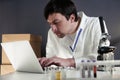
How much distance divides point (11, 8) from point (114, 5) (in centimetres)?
159

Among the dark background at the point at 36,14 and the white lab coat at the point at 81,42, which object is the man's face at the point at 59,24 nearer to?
the white lab coat at the point at 81,42

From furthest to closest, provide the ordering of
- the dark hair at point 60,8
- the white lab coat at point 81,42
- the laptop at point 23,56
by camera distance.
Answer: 1. the white lab coat at point 81,42
2. the dark hair at point 60,8
3. the laptop at point 23,56

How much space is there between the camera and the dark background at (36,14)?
11.1 ft

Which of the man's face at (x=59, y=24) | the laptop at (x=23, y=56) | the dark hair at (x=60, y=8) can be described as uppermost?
the dark hair at (x=60, y=8)

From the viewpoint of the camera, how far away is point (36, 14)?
12.1ft

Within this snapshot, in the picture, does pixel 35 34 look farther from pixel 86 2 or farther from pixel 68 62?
pixel 68 62

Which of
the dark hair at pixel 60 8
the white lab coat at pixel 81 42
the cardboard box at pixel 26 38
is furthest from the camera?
the cardboard box at pixel 26 38

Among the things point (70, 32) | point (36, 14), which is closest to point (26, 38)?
point (36, 14)

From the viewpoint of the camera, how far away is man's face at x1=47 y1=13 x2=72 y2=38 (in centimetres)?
146

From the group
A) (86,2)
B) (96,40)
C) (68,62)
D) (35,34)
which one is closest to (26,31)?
(35,34)

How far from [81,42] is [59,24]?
21cm

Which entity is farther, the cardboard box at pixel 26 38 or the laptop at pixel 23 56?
the cardboard box at pixel 26 38

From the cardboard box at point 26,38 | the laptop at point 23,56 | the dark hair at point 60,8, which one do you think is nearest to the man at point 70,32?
the dark hair at point 60,8

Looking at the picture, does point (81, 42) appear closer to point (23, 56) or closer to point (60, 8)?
point (60, 8)
